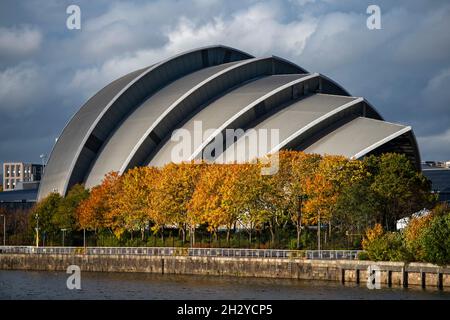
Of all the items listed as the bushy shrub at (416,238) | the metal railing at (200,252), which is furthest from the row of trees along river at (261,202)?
the bushy shrub at (416,238)

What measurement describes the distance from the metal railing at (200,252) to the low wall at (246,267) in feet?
2.69

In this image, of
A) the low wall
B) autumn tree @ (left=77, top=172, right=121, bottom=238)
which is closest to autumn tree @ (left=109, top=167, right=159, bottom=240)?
autumn tree @ (left=77, top=172, right=121, bottom=238)

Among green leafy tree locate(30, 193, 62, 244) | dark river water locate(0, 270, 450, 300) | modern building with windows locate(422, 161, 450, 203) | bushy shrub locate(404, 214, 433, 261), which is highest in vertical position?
modern building with windows locate(422, 161, 450, 203)

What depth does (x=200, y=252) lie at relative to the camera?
238ft

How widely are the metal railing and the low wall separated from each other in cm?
82

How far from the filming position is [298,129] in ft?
289

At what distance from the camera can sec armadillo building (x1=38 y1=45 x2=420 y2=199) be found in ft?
291

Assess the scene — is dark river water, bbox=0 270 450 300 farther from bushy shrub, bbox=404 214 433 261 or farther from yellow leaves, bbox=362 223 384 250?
yellow leaves, bbox=362 223 384 250

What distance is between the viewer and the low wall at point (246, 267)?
60250 millimetres
